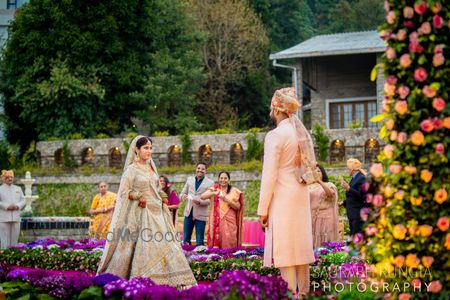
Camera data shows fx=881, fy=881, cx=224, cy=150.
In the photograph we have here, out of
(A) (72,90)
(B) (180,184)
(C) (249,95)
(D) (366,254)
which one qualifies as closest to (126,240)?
(D) (366,254)

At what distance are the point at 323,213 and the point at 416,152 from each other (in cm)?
870

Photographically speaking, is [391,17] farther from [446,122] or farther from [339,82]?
[339,82]

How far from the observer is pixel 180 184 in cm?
3000

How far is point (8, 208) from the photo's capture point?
1861 cm

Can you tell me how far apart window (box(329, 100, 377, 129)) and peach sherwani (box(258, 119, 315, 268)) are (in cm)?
2774

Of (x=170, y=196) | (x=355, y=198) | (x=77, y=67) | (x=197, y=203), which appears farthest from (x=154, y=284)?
(x=77, y=67)

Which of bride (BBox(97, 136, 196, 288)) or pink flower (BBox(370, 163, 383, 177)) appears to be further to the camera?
bride (BBox(97, 136, 196, 288))

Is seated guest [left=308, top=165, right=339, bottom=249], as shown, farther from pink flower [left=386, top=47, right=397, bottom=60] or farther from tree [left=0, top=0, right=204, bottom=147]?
tree [left=0, top=0, right=204, bottom=147]

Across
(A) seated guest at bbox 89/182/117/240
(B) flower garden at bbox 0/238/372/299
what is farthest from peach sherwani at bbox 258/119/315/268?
(A) seated guest at bbox 89/182/117/240

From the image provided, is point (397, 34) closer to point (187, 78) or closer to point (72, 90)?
point (72, 90)

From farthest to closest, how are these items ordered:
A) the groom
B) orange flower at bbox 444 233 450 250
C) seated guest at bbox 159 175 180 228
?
1. the groom
2. seated guest at bbox 159 175 180 228
3. orange flower at bbox 444 233 450 250

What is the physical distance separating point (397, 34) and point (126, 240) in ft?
19.2

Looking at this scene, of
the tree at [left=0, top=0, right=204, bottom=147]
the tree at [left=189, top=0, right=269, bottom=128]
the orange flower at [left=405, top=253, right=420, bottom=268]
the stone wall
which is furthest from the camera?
the tree at [left=189, top=0, right=269, bottom=128]

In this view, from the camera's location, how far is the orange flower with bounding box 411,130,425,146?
21.2 ft
